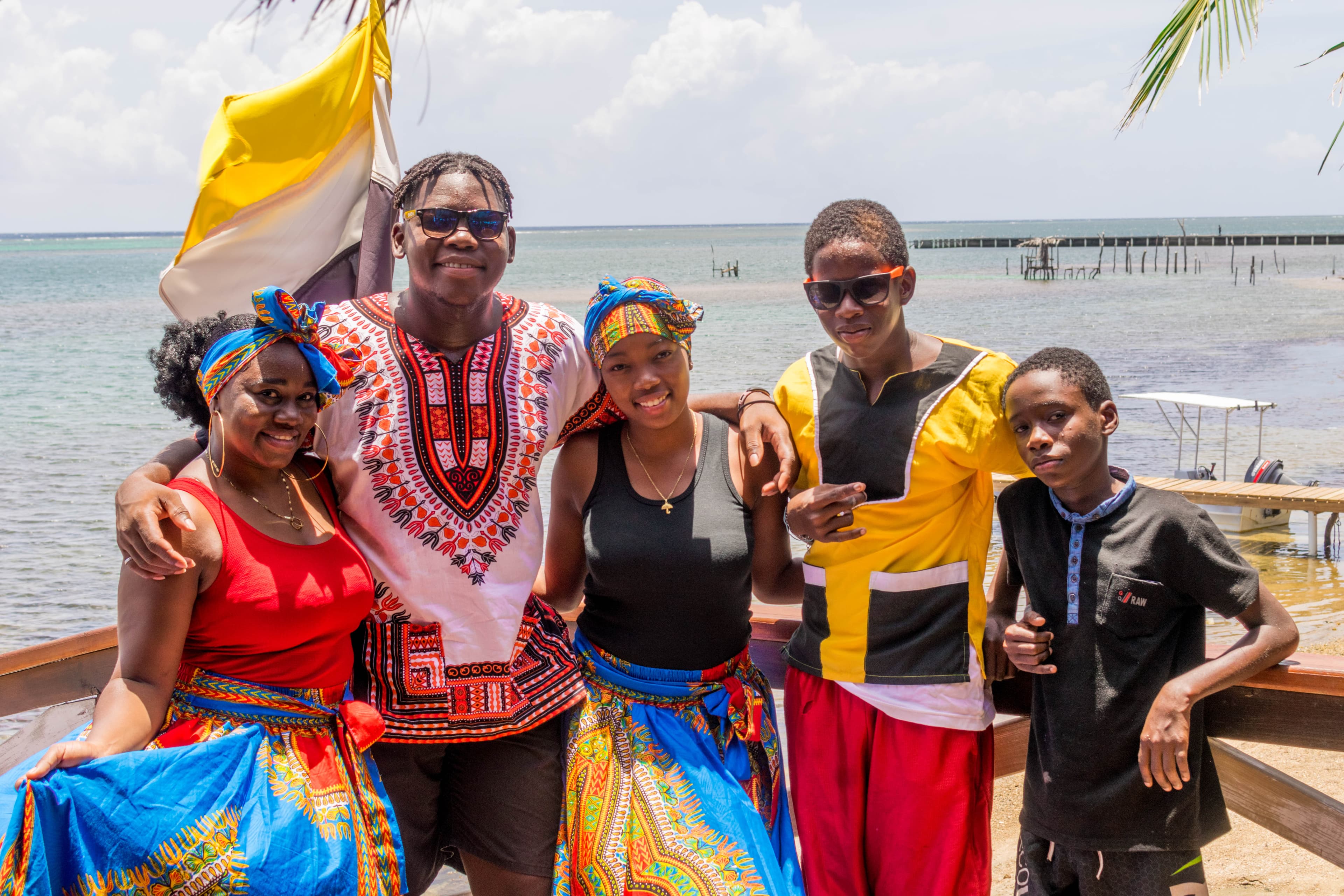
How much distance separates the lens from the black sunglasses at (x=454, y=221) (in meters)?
2.95

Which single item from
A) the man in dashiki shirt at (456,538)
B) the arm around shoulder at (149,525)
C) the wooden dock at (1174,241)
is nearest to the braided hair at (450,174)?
the man in dashiki shirt at (456,538)

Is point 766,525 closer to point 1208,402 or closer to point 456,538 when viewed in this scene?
point 456,538

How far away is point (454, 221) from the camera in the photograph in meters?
2.95

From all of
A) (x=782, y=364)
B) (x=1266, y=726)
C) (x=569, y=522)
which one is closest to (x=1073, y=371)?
(x=1266, y=726)

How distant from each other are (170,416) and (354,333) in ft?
67.0

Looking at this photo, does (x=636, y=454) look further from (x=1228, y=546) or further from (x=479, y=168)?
(x=1228, y=546)

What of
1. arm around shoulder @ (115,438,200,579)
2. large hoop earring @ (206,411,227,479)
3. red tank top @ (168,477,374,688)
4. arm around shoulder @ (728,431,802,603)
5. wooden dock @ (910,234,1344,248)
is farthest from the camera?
wooden dock @ (910,234,1344,248)

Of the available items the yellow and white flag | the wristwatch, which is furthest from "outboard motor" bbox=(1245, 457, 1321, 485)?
the yellow and white flag

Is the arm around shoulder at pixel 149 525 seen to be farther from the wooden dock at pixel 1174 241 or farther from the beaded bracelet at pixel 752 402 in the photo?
the wooden dock at pixel 1174 241

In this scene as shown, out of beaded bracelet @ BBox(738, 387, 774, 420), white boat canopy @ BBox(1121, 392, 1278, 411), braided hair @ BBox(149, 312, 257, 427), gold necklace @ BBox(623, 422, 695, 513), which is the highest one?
braided hair @ BBox(149, 312, 257, 427)

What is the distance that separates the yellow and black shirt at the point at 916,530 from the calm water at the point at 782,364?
8870 mm

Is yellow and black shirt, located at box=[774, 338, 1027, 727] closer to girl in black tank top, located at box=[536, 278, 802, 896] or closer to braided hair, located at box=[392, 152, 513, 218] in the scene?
girl in black tank top, located at box=[536, 278, 802, 896]

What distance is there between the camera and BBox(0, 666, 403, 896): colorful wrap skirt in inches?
82.8

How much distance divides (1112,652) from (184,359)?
2345 millimetres
